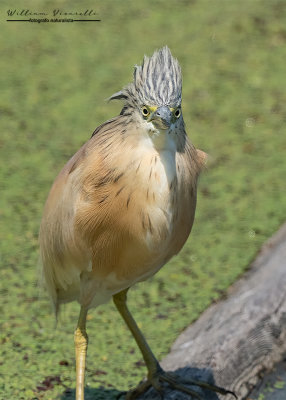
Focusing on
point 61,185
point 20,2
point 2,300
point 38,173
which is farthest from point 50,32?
point 61,185

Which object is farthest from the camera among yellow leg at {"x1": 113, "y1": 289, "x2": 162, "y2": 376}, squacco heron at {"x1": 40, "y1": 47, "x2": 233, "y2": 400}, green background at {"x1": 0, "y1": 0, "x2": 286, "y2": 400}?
green background at {"x1": 0, "y1": 0, "x2": 286, "y2": 400}

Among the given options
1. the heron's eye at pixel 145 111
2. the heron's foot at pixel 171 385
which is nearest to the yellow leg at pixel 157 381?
the heron's foot at pixel 171 385

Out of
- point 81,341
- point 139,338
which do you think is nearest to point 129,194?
point 81,341

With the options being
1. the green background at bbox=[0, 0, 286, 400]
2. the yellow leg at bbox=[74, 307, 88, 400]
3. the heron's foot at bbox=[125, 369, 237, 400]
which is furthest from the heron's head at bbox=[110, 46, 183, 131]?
the green background at bbox=[0, 0, 286, 400]

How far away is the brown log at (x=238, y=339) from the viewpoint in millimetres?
3987

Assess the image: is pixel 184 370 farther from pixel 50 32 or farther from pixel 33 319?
pixel 50 32

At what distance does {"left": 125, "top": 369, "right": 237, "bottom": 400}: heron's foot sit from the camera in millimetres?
3791

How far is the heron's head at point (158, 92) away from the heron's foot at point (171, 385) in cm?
139

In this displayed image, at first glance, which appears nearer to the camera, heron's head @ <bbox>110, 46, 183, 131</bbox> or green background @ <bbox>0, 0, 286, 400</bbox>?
heron's head @ <bbox>110, 46, 183, 131</bbox>

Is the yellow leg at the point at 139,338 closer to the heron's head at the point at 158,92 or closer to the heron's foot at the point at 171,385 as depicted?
the heron's foot at the point at 171,385

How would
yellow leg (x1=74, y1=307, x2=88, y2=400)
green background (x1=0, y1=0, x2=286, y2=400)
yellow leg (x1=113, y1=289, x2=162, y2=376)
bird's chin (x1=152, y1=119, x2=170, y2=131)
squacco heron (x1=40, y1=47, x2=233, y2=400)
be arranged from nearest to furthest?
bird's chin (x1=152, y1=119, x2=170, y2=131) → squacco heron (x1=40, y1=47, x2=233, y2=400) → yellow leg (x1=74, y1=307, x2=88, y2=400) → yellow leg (x1=113, y1=289, x2=162, y2=376) → green background (x1=0, y1=0, x2=286, y2=400)

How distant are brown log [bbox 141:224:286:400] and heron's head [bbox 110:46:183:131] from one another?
4.78 ft

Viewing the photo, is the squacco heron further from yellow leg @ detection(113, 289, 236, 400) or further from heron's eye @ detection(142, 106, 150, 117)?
yellow leg @ detection(113, 289, 236, 400)

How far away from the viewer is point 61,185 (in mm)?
3578
